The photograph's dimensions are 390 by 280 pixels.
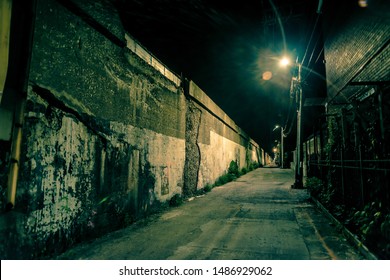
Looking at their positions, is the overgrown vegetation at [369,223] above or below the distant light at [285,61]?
below

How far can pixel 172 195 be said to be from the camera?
21.3 ft

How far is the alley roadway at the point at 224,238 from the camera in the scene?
304cm

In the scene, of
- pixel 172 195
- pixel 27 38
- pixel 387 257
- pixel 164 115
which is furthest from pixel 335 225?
pixel 27 38

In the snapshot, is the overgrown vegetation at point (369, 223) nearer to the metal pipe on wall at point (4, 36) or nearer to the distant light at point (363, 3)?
the metal pipe on wall at point (4, 36)

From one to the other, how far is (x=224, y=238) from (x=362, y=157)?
10.0ft

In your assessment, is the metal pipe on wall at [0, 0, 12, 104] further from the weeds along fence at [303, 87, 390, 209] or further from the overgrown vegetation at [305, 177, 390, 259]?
the weeds along fence at [303, 87, 390, 209]

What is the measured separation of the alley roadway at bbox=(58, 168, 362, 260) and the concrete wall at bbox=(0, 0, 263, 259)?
1.36ft

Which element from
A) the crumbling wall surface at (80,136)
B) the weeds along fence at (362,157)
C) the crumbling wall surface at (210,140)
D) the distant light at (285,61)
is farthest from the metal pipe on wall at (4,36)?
the distant light at (285,61)

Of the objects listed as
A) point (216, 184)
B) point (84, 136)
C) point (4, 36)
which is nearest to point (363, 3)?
point (84, 136)

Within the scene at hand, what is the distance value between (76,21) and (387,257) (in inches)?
206

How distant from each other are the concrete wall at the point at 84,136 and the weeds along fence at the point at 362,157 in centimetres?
434

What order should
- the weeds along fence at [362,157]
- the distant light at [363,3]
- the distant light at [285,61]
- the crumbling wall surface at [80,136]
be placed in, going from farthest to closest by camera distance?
the distant light at [285,61], the distant light at [363,3], the weeds along fence at [362,157], the crumbling wall surface at [80,136]

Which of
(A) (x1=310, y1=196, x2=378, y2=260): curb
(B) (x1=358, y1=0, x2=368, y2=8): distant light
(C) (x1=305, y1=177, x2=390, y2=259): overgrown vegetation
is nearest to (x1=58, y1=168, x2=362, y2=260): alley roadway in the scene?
(A) (x1=310, y1=196, x2=378, y2=260): curb

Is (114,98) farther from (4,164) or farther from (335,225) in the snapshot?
(335,225)
